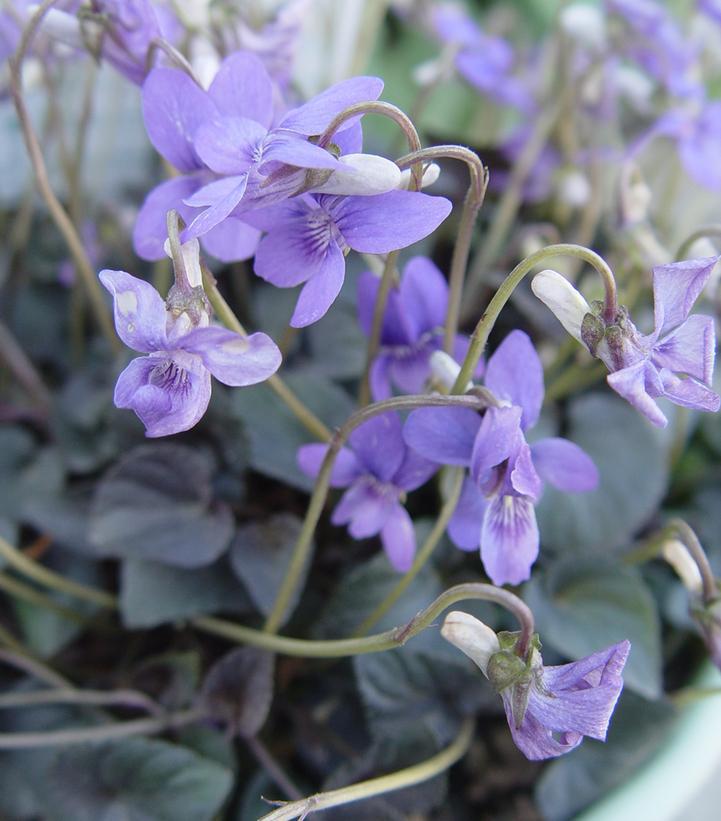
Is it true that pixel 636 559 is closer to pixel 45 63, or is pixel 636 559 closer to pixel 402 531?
pixel 402 531

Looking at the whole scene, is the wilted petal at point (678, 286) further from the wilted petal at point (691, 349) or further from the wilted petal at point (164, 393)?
the wilted petal at point (164, 393)

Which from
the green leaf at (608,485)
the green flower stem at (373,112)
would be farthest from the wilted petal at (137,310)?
the green leaf at (608,485)

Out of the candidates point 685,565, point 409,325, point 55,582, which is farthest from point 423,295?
point 55,582

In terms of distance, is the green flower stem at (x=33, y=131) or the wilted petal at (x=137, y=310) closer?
the wilted petal at (x=137, y=310)

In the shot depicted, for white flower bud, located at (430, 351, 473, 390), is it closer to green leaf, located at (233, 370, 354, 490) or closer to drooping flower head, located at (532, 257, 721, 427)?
drooping flower head, located at (532, 257, 721, 427)

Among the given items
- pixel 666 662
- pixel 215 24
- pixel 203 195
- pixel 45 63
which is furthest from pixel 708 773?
pixel 45 63
